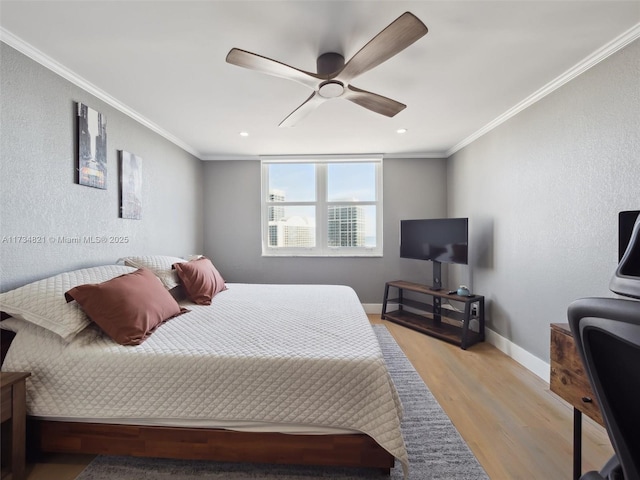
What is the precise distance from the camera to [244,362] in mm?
1401

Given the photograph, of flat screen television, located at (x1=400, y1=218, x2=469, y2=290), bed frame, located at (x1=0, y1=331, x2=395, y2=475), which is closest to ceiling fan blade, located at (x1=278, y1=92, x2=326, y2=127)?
bed frame, located at (x1=0, y1=331, x2=395, y2=475)

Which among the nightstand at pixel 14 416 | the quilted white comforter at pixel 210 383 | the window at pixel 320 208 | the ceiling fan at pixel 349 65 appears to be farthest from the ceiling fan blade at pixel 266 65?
the window at pixel 320 208

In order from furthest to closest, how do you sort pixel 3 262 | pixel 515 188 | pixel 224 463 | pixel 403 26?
pixel 515 188
pixel 3 262
pixel 224 463
pixel 403 26

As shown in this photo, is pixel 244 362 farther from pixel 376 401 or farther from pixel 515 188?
pixel 515 188

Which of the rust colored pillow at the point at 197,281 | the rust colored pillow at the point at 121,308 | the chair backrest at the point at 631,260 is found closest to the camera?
the chair backrest at the point at 631,260

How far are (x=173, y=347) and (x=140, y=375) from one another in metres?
0.18

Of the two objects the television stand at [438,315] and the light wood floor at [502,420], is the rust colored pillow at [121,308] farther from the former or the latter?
the television stand at [438,315]

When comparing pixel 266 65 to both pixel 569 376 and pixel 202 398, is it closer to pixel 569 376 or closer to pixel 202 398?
pixel 202 398

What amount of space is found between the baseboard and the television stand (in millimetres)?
116

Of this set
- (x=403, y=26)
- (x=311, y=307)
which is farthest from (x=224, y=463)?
(x=403, y=26)

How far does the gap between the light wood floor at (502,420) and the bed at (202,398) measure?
1.12 ft

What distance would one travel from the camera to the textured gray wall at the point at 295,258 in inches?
164

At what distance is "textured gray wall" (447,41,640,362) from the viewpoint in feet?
5.75

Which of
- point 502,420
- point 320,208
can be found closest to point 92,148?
point 320,208
